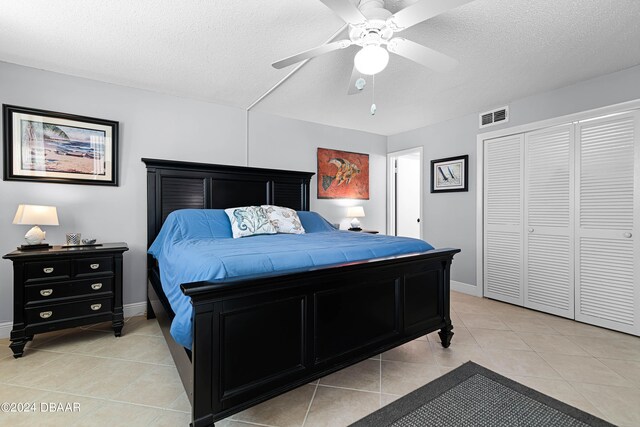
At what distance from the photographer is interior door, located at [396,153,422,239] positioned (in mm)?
5422

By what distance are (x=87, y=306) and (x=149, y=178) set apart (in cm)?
131

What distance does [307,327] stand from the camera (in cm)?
166

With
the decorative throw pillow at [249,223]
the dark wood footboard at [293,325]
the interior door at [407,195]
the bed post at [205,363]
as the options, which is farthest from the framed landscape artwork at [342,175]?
the bed post at [205,363]

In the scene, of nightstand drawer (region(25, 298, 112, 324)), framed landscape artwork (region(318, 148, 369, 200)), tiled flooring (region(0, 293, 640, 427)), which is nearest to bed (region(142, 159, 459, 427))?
tiled flooring (region(0, 293, 640, 427))

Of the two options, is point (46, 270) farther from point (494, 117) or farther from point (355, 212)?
point (494, 117)

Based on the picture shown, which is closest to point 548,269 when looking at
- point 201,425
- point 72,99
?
point 201,425

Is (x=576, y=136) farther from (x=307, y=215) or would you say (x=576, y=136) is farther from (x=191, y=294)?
(x=191, y=294)

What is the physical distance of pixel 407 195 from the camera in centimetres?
571

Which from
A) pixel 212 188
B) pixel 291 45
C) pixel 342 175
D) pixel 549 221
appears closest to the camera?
pixel 291 45

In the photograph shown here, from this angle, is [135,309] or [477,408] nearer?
[477,408]

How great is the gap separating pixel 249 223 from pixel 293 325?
149cm

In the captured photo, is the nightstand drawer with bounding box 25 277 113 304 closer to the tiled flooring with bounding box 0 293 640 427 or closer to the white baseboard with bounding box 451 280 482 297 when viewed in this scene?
the tiled flooring with bounding box 0 293 640 427

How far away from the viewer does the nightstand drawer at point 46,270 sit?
7.49 feet

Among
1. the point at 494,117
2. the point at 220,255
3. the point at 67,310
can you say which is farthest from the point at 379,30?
the point at 67,310
